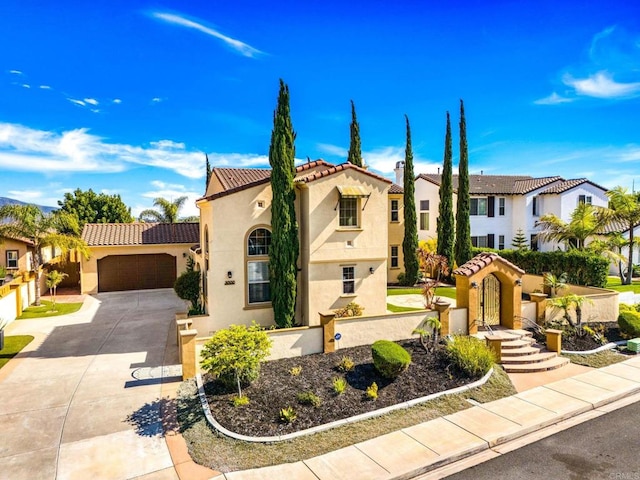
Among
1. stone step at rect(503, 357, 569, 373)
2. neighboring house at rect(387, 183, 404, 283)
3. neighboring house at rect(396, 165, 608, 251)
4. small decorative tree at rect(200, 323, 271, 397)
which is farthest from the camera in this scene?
neighboring house at rect(396, 165, 608, 251)

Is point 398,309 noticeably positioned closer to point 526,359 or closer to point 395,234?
point 526,359

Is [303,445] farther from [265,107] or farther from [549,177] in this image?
[549,177]

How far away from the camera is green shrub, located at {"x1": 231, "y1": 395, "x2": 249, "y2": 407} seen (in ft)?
34.0

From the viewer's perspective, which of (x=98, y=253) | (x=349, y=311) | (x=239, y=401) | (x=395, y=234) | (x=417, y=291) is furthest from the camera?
(x=395, y=234)

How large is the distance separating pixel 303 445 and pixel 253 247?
9.08m

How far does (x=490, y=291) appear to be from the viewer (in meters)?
16.8

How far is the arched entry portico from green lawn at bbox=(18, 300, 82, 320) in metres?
20.9

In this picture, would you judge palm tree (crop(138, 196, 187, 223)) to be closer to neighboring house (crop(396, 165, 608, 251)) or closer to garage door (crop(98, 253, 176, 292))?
garage door (crop(98, 253, 176, 292))

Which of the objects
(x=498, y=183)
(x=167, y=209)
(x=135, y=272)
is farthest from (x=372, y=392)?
(x=167, y=209)

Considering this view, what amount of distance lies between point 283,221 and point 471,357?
836 centimetres

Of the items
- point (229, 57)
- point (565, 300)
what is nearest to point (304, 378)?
point (565, 300)

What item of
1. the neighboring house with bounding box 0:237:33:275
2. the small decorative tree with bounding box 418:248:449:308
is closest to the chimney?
the small decorative tree with bounding box 418:248:449:308

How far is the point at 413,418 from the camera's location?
10227mm

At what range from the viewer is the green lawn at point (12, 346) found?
1421 cm
